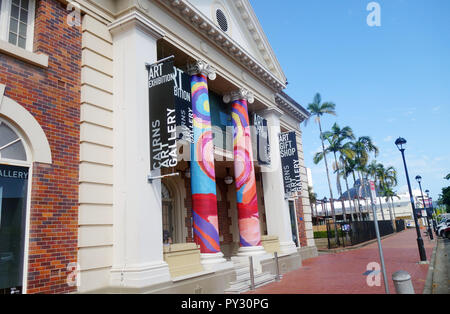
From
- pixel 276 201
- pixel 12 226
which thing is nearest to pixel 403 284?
pixel 12 226

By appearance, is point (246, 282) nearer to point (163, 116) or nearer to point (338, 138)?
point (163, 116)

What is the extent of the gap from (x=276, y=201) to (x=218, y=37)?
25.8 feet

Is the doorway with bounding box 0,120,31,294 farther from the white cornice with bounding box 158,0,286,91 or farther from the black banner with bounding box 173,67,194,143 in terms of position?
the white cornice with bounding box 158,0,286,91

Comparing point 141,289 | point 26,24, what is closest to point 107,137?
point 26,24

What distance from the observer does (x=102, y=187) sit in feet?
26.7

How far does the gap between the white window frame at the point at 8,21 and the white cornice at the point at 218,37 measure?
370 centimetres

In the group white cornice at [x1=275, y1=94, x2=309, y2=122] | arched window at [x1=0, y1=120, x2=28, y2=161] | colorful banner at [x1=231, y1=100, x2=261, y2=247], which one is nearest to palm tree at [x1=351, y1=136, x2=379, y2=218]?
white cornice at [x1=275, y1=94, x2=309, y2=122]

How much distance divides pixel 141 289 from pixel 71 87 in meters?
5.01

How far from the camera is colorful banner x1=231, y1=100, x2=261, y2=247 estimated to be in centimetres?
1319

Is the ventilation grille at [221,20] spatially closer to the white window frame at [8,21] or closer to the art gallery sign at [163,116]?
the art gallery sign at [163,116]

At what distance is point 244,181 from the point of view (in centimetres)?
1370

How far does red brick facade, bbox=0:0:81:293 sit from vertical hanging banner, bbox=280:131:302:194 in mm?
11251

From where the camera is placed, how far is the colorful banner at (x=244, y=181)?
43.3 ft
